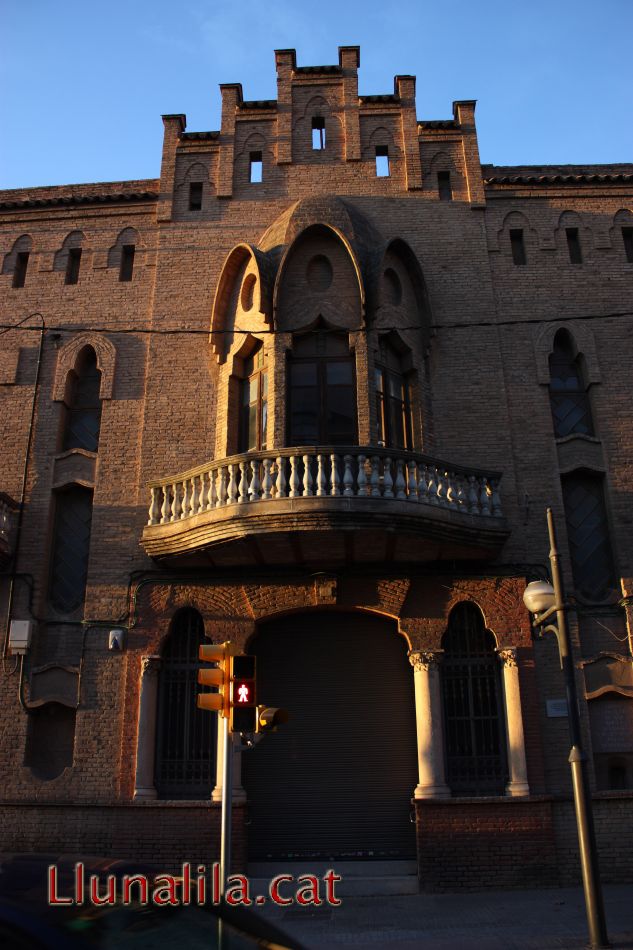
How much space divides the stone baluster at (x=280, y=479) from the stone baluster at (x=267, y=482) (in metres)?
0.12

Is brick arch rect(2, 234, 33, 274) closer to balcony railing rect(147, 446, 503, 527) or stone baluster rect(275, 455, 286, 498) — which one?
balcony railing rect(147, 446, 503, 527)

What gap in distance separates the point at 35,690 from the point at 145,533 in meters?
3.25

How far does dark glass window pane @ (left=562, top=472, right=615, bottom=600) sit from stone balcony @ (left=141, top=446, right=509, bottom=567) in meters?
1.93

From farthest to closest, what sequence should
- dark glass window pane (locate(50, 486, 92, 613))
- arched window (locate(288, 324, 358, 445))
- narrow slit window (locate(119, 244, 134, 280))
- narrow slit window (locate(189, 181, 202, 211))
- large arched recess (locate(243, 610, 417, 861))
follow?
narrow slit window (locate(189, 181, 202, 211)) → narrow slit window (locate(119, 244, 134, 280)) → dark glass window pane (locate(50, 486, 92, 613)) → arched window (locate(288, 324, 358, 445)) → large arched recess (locate(243, 610, 417, 861))

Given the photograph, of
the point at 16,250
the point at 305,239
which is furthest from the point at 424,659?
the point at 16,250

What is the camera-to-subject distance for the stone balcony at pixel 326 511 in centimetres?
1113

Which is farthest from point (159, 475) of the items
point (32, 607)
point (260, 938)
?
point (260, 938)

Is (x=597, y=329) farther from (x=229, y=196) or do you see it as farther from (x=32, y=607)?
(x=32, y=607)

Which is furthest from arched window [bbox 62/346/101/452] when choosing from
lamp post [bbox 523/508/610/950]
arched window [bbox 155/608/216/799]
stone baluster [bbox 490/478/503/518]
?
lamp post [bbox 523/508/610/950]

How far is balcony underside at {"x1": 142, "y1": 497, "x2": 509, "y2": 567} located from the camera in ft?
36.3

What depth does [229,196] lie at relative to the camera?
15.9 m

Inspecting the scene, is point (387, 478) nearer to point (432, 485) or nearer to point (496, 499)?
point (432, 485)

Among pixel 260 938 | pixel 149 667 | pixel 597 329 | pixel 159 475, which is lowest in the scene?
pixel 260 938

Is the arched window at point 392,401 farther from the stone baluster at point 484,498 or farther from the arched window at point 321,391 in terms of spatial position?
the stone baluster at point 484,498
